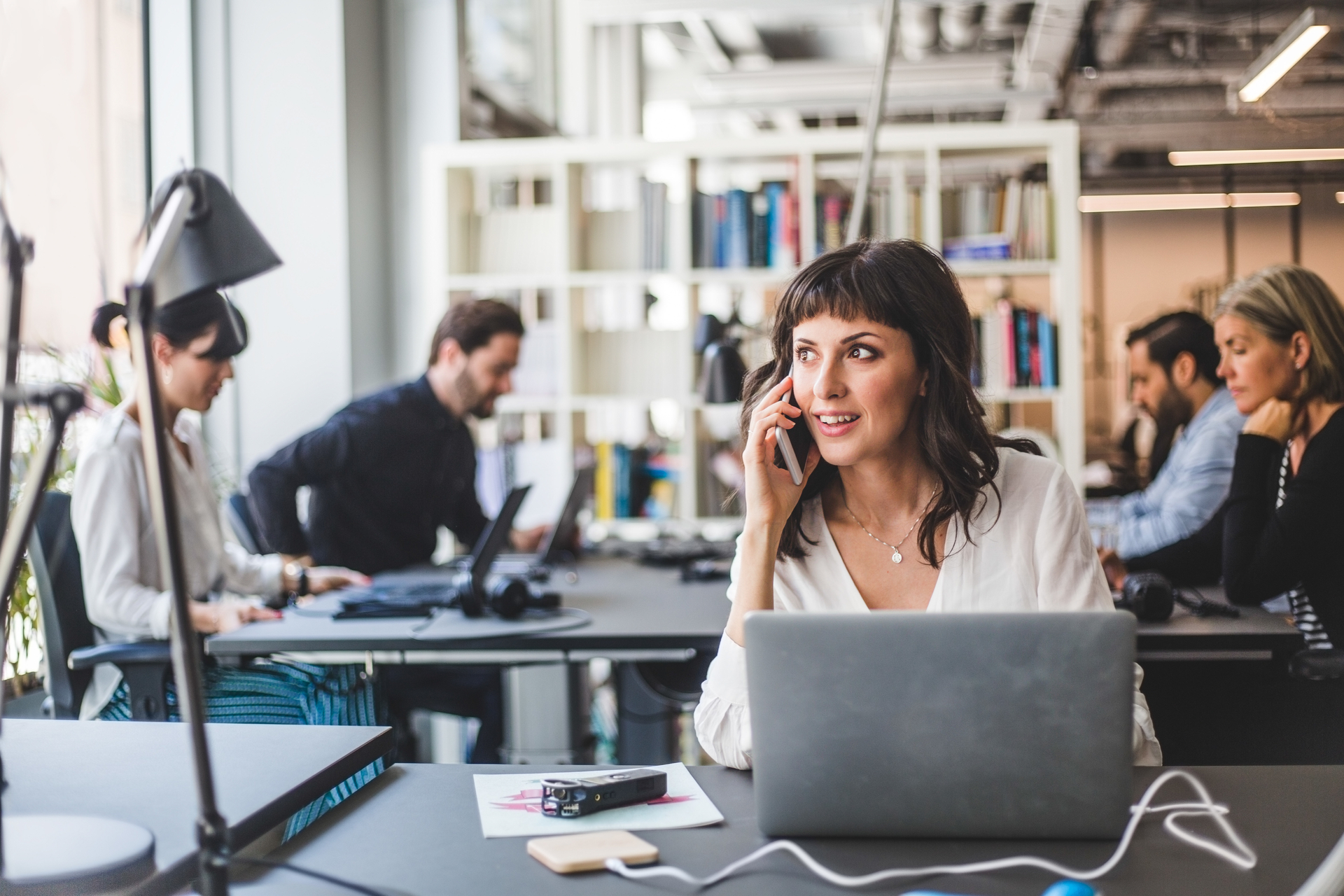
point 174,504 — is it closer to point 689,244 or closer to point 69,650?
point 69,650

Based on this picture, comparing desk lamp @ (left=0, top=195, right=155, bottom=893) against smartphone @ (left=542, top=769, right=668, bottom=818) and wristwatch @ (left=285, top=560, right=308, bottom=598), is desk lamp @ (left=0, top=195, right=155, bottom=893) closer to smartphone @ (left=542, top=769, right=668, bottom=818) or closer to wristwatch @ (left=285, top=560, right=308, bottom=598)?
smartphone @ (left=542, top=769, right=668, bottom=818)

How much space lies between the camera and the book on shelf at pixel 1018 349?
14.6ft

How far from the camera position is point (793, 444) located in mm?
1759

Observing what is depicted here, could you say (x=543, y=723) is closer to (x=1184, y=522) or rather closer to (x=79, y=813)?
(x=1184, y=522)

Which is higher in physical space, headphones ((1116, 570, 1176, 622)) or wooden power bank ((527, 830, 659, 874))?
headphones ((1116, 570, 1176, 622))

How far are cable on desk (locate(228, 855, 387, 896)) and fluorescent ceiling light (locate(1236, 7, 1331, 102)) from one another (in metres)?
3.73

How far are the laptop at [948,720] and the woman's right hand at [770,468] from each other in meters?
0.60

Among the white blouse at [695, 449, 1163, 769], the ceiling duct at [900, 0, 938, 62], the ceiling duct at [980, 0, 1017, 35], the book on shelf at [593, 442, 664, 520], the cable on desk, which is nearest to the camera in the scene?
the cable on desk

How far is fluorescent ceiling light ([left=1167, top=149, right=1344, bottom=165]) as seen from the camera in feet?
26.2

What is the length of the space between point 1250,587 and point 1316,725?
1.00 feet

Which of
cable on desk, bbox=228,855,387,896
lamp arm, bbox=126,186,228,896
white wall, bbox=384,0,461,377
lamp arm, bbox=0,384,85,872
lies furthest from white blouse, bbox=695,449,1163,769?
white wall, bbox=384,0,461,377

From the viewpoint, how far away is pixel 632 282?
15.1 feet

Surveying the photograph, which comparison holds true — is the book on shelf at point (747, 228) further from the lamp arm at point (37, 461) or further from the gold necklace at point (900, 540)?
the lamp arm at point (37, 461)

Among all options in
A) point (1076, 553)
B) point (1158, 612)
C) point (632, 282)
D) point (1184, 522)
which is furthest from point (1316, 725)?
point (632, 282)
